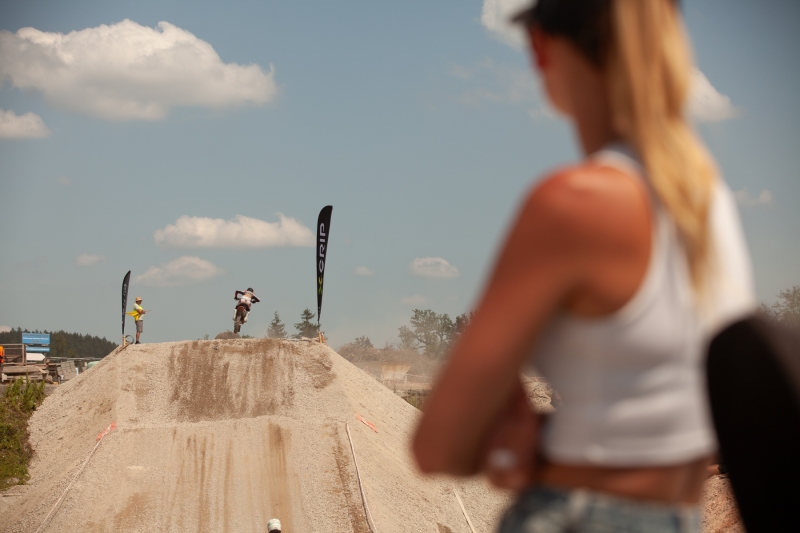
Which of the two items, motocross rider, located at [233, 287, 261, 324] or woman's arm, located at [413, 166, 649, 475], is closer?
woman's arm, located at [413, 166, 649, 475]

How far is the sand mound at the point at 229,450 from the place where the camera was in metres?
17.0

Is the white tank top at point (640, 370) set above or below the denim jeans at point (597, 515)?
above

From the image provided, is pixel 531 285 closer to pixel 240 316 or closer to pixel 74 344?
pixel 240 316

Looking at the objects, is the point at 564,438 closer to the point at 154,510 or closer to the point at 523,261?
the point at 523,261

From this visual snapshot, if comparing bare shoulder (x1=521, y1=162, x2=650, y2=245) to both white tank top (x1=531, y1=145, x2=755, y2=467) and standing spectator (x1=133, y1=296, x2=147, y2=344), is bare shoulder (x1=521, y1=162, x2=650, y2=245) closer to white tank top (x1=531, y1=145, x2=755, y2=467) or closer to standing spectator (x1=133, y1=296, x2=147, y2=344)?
white tank top (x1=531, y1=145, x2=755, y2=467)

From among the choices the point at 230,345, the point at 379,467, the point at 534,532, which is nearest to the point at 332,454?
the point at 379,467

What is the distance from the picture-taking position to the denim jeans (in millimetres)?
1290

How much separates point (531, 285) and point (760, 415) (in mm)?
452

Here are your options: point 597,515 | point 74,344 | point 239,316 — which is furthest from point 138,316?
point 74,344

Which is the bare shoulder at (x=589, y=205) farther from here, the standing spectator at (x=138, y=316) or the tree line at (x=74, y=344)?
the tree line at (x=74, y=344)

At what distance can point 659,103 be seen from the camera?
4.55 ft

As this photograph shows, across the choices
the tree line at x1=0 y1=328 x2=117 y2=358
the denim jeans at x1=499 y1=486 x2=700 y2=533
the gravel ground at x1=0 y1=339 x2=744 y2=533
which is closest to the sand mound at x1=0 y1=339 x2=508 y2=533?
the gravel ground at x1=0 y1=339 x2=744 y2=533

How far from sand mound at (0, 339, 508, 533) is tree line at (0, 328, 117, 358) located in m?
120

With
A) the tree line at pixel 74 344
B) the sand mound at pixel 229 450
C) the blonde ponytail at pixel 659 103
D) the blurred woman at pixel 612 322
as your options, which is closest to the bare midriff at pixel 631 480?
the blurred woman at pixel 612 322
